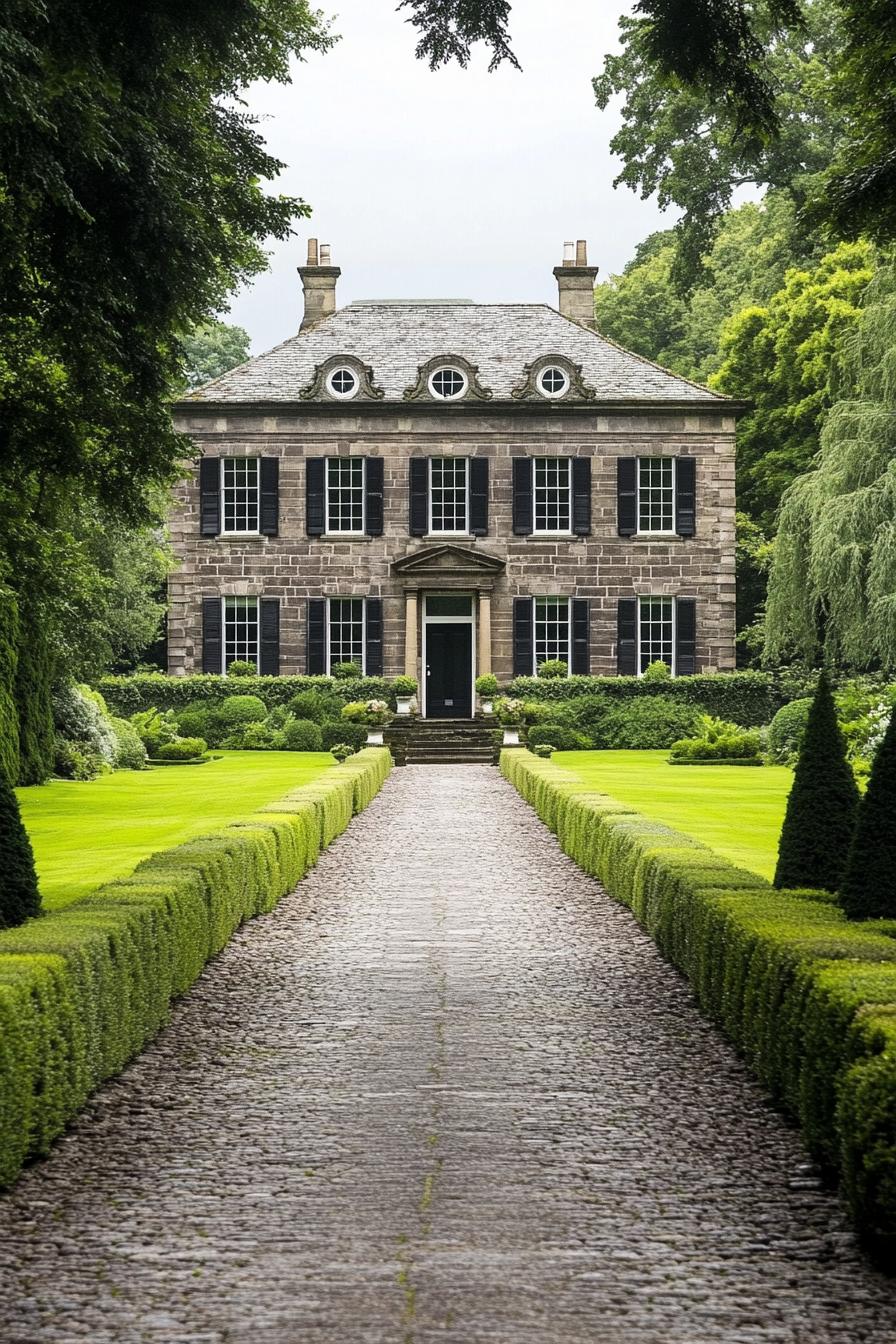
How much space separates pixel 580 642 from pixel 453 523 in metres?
3.89

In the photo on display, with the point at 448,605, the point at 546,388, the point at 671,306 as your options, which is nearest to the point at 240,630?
the point at 448,605

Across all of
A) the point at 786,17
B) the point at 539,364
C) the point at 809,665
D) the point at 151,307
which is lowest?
the point at 809,665

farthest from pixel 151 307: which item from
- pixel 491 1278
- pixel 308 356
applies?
pixel 308 356

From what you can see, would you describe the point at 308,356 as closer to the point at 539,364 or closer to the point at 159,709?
the point at 539,364

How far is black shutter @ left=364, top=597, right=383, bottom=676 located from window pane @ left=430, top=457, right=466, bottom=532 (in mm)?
2219

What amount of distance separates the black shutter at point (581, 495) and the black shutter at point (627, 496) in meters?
0.67

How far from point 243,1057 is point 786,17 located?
5843mm

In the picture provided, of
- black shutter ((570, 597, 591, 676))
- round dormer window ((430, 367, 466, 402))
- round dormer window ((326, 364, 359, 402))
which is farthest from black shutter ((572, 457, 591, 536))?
round dormer window ((326, 364, 359, 402))

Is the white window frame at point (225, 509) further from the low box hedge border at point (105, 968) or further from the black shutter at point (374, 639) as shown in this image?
the low box hedge border at point (105, 968)

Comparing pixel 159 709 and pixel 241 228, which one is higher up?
pixel 241 228

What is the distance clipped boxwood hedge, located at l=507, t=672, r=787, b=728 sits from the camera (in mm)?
32750

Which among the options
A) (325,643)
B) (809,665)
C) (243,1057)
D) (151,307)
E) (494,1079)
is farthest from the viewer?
(325,643)

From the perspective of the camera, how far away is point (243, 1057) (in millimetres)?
7484

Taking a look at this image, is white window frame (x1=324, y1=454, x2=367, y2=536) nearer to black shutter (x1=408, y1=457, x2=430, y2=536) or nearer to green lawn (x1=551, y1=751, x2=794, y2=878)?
black shutter (x1=408, y1=457, x2=430, y2=536)
